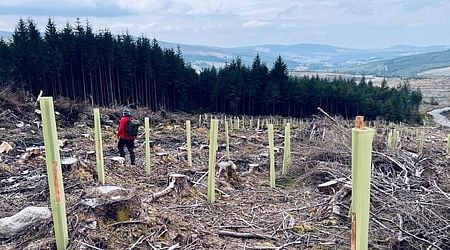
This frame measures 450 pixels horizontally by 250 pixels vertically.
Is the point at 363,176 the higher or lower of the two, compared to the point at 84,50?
lower

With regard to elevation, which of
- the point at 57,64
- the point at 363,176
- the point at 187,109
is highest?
the point at 57,64

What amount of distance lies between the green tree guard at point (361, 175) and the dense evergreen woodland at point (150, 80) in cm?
2644

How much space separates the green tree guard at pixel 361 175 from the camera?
6.97ft

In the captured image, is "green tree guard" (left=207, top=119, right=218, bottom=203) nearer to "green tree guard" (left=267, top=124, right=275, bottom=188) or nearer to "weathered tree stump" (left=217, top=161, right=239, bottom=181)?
"weathered tree stump" (left=217, top=161, right=239, bottom=181)

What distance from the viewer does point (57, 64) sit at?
1144 inches

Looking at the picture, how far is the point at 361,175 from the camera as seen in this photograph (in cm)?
218

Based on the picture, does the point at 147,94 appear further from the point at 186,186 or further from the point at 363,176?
the point at 363,176

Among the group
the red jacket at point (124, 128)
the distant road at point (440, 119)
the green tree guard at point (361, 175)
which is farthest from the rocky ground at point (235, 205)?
the distant road at point (440, 119)

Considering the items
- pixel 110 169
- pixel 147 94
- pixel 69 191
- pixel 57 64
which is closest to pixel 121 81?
pixel 147 94

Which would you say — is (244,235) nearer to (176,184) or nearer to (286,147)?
(176,184)

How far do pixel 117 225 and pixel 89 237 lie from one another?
1.23 feet

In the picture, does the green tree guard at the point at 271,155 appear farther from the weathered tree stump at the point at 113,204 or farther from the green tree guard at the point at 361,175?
the green tree guard at the point at 361,175

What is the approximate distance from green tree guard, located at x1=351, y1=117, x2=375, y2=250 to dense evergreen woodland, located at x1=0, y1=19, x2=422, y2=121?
2644cm

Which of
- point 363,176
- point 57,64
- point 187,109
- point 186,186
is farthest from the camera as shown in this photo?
point 187,109
